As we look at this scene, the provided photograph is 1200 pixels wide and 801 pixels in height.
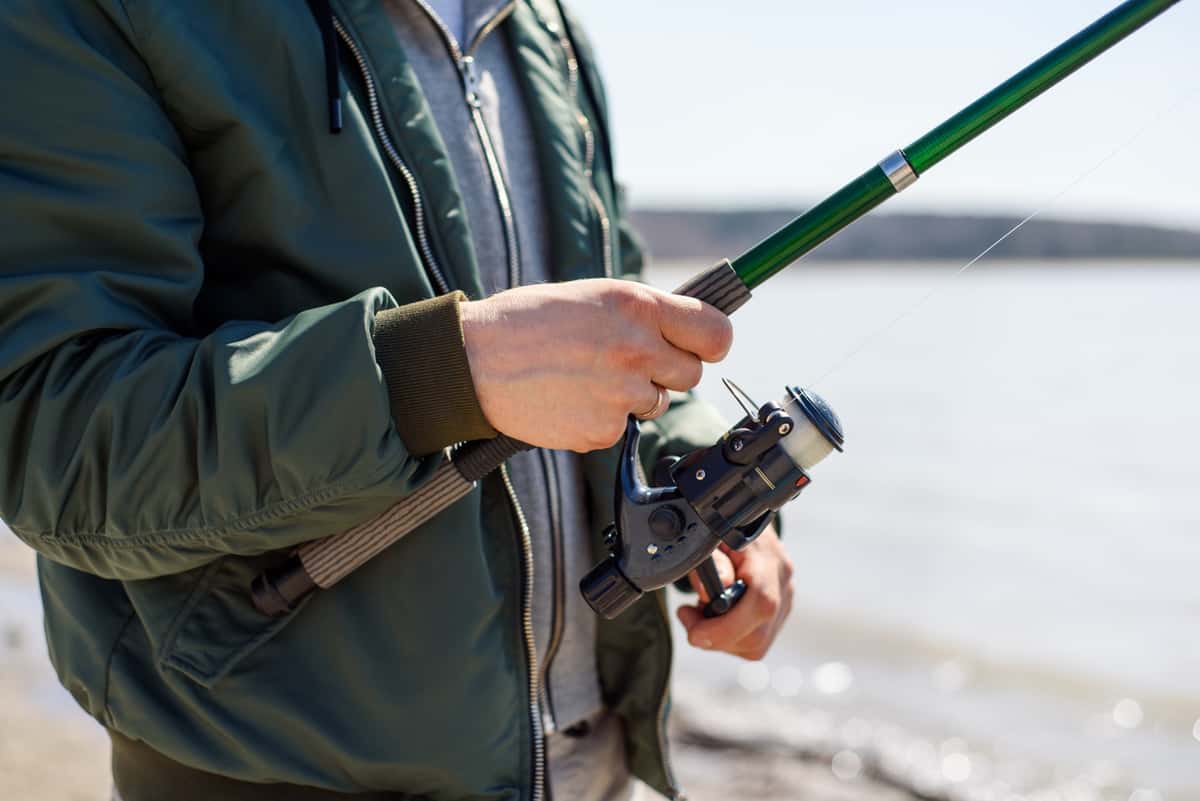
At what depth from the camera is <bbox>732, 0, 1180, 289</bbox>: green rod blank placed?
1.34 m

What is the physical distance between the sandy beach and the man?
248 centimetres

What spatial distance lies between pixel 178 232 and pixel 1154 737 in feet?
15.5

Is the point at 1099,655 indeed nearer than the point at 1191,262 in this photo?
Yes

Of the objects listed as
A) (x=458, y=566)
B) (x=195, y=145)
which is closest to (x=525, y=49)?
(x=195, y=145)

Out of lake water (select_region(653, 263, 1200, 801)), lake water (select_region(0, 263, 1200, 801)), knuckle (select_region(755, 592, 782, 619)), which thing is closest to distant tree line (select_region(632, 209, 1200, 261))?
lake water (select_region(653, 263, 1200, 801))

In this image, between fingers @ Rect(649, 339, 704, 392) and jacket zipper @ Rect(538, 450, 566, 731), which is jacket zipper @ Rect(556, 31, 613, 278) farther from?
fingers @ Rect(649, 339, 704, 392)

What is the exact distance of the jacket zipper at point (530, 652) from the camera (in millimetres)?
1402

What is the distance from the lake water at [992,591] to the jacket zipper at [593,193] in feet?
8.82

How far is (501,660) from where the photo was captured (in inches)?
54.4

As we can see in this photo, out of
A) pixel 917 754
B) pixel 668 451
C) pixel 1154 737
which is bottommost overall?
pixel 1154 737

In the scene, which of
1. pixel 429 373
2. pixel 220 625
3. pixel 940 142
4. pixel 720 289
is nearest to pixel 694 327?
pixel 720 289

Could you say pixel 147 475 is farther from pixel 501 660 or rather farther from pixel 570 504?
pixel 570 504

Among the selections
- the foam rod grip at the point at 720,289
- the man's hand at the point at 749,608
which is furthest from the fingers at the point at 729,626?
the foam rod grip at the point at 720,289

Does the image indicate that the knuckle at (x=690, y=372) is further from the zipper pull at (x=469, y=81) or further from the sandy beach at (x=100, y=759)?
the sandy beach at (x=100, y=759)
